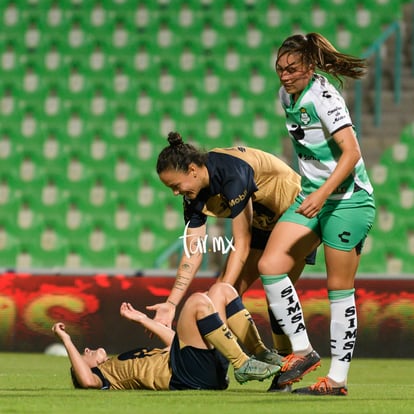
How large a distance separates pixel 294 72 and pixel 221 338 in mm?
1208

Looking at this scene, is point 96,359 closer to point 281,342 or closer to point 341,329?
point 281,342

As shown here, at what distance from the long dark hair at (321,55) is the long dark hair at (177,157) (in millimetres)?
589

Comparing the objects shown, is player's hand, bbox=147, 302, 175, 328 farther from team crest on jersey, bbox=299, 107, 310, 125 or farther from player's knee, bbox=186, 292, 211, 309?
team crest on jersey, bbox=299, 107, 310, 125

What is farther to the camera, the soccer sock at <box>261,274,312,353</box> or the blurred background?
the blurred background

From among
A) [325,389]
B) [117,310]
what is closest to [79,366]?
[325,389]

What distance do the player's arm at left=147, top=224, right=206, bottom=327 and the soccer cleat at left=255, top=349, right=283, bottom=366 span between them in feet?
1.68

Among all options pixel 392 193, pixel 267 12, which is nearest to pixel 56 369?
pixel 392 193

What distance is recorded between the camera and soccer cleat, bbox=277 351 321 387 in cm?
477

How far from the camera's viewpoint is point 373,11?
38.0 ft

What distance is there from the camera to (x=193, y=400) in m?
4.41

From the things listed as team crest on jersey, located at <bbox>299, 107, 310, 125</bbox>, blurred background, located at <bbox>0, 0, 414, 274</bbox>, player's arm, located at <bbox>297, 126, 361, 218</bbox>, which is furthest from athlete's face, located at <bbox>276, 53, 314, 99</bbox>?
blurred background, located at <bbox>0, 0, 414, 274</bbox>

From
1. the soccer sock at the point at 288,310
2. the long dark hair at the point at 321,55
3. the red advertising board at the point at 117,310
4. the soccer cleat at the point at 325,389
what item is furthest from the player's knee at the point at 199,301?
the red advertising board at the point at 117,310

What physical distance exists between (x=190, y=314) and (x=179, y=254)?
491 centimetres

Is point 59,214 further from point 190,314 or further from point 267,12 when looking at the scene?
point 190,314
